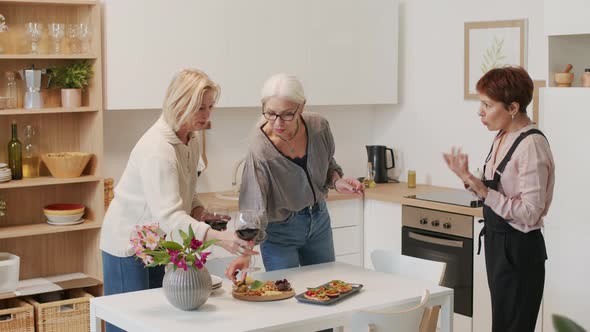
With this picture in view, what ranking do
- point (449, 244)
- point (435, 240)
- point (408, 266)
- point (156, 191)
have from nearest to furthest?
point (156, 191), point (408, 266), point (449, 244), point (435, 240)

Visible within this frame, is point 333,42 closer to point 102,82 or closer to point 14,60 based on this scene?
point 102,82

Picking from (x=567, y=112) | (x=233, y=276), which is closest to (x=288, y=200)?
(x=233, y=276)

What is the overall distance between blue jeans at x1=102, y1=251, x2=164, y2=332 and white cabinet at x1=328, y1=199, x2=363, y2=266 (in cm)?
217

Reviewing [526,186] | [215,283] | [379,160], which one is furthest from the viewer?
[379,160]

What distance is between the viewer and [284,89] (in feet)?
10.6

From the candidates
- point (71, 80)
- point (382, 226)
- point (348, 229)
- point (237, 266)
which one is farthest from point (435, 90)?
point (237, 266)

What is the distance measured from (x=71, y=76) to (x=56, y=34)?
24 centimetres

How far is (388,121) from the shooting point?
6012 millimetres

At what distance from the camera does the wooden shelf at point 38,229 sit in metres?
4.41

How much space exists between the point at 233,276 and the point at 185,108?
0.66m

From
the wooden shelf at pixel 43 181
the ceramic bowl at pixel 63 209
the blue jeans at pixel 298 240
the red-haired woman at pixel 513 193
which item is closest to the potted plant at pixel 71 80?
the wooden shelf at pixel 43 181

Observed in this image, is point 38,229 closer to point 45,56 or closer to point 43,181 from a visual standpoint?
point 43,181

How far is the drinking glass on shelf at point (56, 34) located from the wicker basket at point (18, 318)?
4.52 feet

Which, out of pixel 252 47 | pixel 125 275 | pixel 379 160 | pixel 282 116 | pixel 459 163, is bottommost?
pixel 125 275
